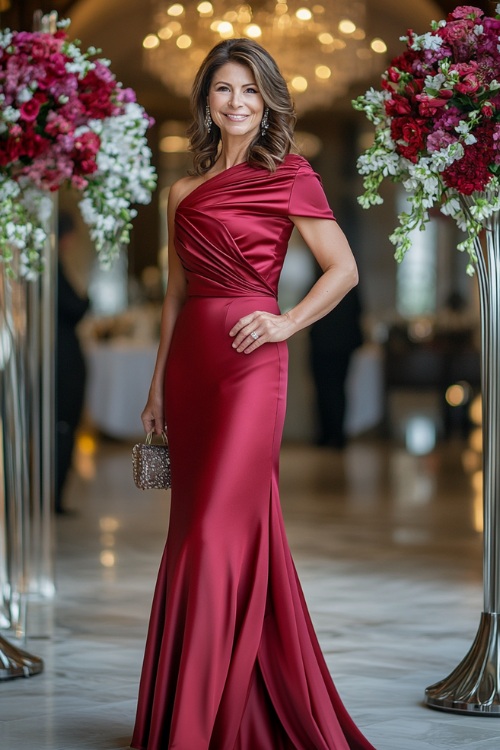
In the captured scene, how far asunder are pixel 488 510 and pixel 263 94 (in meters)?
1.56

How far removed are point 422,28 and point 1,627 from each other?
7.06 m

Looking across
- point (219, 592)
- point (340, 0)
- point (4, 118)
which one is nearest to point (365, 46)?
point (340, 0)

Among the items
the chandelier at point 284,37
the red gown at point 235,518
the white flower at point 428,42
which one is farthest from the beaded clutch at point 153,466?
the chandelier at point 284,37

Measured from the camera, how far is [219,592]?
3.04 m

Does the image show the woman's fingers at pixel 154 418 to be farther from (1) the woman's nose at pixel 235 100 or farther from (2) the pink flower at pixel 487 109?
(2) the pink flower at pixel 487 109

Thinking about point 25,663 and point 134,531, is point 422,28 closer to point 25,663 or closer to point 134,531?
point 134,531

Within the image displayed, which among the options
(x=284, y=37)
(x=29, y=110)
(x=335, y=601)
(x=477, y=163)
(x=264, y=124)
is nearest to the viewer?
(x=264, y=124)

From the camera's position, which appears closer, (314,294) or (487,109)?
(314,294)

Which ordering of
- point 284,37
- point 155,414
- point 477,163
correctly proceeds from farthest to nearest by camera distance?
1. point 284,37
2. point 477,163
3. point 155,414

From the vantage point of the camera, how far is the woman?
3055 mm

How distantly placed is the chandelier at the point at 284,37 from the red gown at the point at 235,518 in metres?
7.10

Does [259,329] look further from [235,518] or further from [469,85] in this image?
[469,85]

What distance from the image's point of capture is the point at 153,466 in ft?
10.9

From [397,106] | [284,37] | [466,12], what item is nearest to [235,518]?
[397,106]
